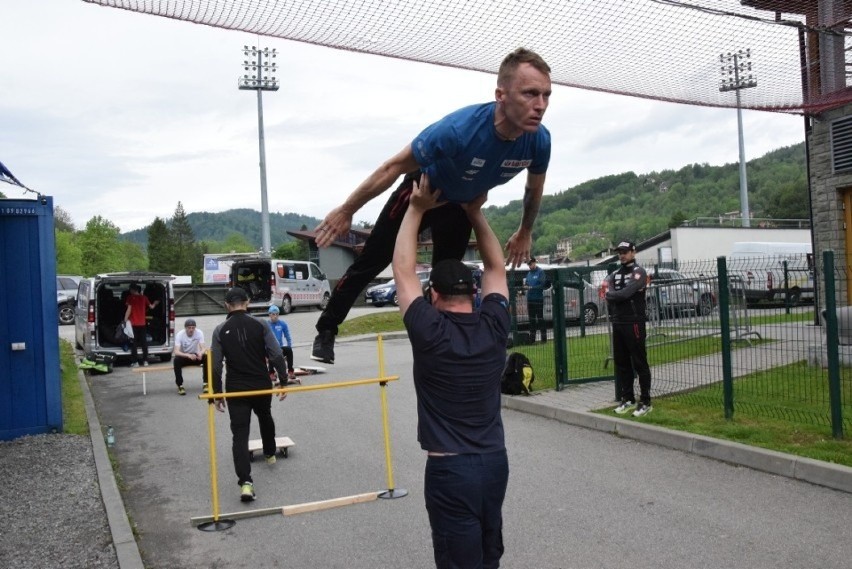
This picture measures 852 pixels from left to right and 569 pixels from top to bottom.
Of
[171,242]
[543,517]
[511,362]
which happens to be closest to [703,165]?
[171,242]

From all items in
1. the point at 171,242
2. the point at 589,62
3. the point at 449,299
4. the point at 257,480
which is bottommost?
the point at 257,480

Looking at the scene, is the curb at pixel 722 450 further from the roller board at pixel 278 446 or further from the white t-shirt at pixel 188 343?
the white t-shirt at pixel 188 343

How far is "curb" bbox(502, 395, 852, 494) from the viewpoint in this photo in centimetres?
645

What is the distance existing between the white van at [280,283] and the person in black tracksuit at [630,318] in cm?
1790

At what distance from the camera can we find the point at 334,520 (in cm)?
630

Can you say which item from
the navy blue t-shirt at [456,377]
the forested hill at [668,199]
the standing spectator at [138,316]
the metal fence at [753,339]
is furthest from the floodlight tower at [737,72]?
the forested hill at [668,199]

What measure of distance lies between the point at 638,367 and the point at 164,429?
6.86 metres

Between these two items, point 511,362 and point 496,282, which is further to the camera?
point 511,362

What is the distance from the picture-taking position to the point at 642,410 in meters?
9.28

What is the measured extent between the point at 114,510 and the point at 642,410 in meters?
6.30

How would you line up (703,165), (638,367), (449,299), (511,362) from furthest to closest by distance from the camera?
(703,165), (511,362), (638,367), (449,299)

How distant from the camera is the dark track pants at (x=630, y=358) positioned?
9.19 m

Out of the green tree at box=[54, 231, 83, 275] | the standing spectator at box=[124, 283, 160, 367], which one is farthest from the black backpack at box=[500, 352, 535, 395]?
the green tree at box=[54, 231, 83, 275]

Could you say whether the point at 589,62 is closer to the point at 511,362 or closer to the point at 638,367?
the point at 638,367
